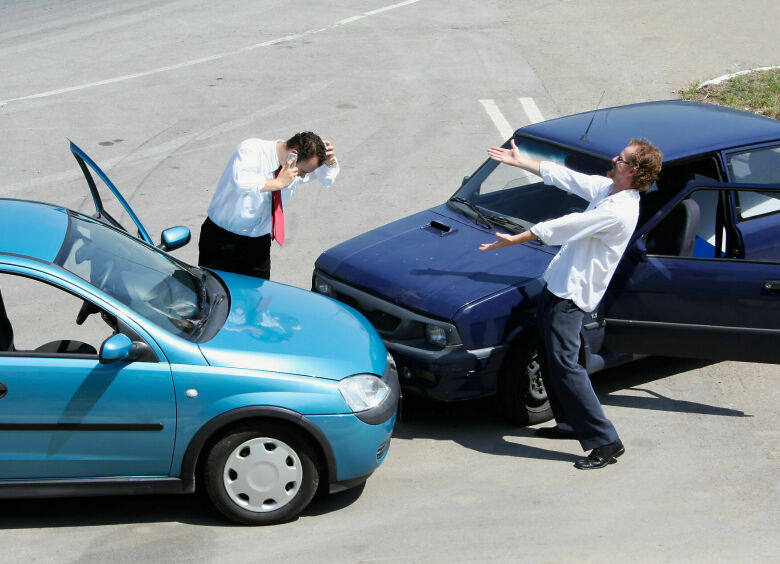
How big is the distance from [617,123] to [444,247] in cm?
172

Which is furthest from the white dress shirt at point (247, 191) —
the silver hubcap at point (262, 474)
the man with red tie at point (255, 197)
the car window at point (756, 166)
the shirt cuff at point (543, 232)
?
the car window at point (756, 166)

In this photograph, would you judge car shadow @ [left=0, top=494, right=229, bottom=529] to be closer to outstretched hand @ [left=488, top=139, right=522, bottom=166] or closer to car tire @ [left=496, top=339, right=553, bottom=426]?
car tire @ [left=496, top=339, right=553, bottom=426]

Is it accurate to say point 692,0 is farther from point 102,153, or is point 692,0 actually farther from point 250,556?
point 250,556

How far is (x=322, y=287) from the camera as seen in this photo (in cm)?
714

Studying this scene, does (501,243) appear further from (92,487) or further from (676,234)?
(92,487)

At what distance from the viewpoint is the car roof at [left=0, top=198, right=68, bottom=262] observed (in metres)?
5.34

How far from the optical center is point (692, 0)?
63.8ft

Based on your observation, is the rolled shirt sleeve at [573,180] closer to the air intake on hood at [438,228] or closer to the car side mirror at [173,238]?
the air intake on hood at [438,228]

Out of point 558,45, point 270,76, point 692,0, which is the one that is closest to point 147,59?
point 270,76

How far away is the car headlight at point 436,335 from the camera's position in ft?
20.5

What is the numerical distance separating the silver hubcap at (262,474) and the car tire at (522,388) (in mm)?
1664

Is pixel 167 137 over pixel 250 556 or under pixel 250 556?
over

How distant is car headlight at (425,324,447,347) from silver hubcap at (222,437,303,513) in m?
1.33

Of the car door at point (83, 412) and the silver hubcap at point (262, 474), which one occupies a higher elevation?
the car door at point (83, 412)
